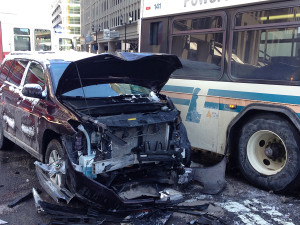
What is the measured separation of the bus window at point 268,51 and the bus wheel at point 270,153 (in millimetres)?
690

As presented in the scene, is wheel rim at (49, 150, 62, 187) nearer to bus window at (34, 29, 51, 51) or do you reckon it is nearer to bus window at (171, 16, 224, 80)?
bus window at (171, 16, 224, 80)

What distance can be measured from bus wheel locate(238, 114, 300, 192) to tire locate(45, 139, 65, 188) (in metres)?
2.90

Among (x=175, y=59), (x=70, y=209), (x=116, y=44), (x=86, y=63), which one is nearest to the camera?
(x=70, y=209)

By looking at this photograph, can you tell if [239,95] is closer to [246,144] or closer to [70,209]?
[246,144]

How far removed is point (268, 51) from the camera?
4.78 meters

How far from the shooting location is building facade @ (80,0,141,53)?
40469 millimetres

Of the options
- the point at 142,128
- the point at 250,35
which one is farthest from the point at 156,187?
the point at 250,35

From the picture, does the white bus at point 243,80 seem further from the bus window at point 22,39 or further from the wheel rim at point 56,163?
the bus window at point 22,39

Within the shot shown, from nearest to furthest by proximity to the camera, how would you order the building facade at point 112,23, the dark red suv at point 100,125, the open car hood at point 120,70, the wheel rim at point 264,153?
the dark red suv at point 100,125, the open car hood at point 120,70, the wheel rim at point 264,153, the building facade at point 112,23

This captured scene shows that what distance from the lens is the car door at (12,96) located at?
5429mm

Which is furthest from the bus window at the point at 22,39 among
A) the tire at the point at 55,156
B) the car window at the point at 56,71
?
the tire at the point at 55,156

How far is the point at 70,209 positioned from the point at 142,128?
1365 mm

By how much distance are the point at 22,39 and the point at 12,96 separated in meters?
8.44

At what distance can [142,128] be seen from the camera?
4.15 m
